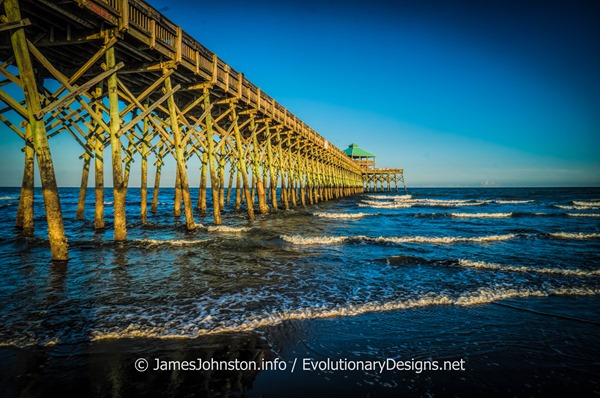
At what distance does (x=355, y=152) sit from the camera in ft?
207

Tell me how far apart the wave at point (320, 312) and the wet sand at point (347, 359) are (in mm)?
144

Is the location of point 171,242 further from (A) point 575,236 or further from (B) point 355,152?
(B) point 355,152

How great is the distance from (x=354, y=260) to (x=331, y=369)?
4.77 meters

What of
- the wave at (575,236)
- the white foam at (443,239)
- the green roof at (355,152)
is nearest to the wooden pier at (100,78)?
the white foam at (443,239)

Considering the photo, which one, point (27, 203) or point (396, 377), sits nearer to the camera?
point (396, 377)

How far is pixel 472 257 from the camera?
25.5ft

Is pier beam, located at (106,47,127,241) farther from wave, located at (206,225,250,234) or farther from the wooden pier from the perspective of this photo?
wave, located at (206,225,250,234)

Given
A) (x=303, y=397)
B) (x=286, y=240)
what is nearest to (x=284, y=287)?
(x=303, y=397)

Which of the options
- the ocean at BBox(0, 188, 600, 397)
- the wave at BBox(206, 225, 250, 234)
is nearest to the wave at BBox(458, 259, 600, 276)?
the ocean at BBox(0, 188, 600, 397)

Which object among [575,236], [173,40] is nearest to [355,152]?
[575,236]

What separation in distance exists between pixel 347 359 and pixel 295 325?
907 millimetres

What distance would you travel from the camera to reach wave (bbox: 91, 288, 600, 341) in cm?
324

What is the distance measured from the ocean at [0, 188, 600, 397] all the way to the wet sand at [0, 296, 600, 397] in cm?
2

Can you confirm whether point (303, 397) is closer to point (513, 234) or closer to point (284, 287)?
point (284, 287)
